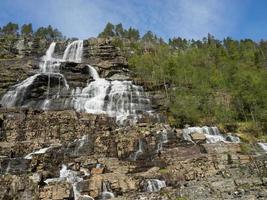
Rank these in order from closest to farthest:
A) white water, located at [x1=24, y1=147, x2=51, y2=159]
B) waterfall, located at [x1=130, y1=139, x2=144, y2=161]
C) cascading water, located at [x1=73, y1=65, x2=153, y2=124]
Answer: white water, located at [x1=24, y1=147, x2=51, y2=159], waterfall, located at [x1=130, y1=139, x2=144, y2=161], cascading water, located at [x1=73, y1=65, x2=153, y2=124]

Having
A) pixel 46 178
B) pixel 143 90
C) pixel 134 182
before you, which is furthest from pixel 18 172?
pixel 143 90

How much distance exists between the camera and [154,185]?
1155 inches

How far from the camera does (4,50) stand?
305 feet

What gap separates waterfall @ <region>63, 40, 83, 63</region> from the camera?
84.6 metres

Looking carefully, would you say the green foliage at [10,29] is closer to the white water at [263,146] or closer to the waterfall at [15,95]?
the waterfall at [15,95]

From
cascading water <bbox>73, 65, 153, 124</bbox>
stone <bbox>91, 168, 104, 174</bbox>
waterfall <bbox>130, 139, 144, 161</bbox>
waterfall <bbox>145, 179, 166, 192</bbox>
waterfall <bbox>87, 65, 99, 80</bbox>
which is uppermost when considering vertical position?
waterfall <bbox>87, 65, 99, 80</bbox>

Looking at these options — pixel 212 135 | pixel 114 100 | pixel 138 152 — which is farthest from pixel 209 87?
pixel 138 152

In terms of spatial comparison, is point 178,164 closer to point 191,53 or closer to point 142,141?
point 142,141

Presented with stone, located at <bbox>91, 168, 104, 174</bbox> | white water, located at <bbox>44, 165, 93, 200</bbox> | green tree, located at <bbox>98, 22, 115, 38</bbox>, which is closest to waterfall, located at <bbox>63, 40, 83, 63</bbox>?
green tree, located at <bbox>98, 22, 115, 38</bbox>

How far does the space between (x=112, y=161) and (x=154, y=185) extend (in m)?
6.44

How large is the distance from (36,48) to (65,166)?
2607 inches

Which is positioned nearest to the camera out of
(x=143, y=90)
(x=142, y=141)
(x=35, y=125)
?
(x=142, y=141)

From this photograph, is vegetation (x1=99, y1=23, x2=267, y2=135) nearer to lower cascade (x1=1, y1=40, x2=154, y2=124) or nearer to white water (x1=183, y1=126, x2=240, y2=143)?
lower cascade (x1=1, y1=40, x2=154, y2=124)

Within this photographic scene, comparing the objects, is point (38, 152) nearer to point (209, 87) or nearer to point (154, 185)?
point (154, 185)
